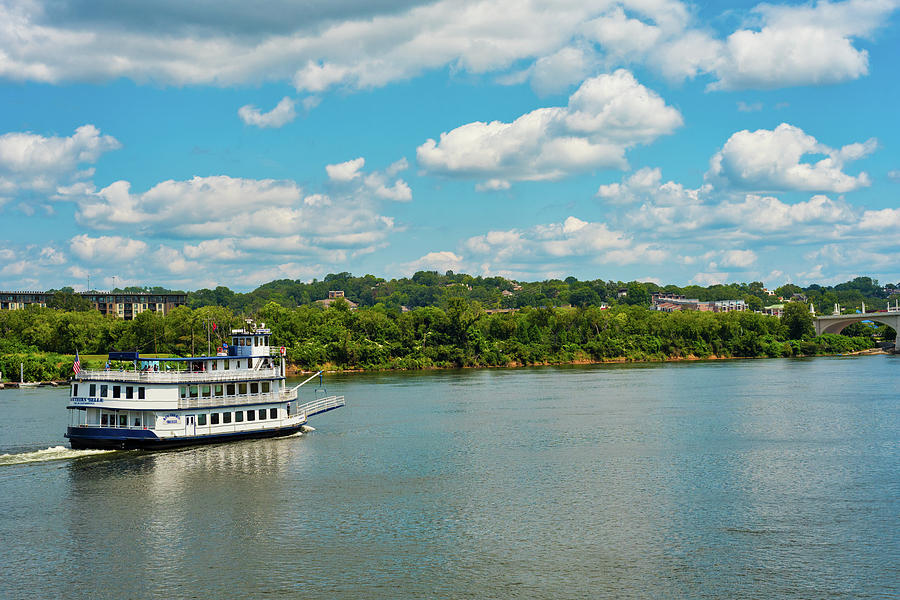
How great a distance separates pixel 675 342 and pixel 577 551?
527 feet

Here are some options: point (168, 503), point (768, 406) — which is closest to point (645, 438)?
point (768, 406)

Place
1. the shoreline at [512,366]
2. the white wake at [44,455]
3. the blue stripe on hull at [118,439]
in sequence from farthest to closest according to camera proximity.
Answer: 1. the shoreline at [512,366]
2. the blue stripe on hull at [118,439]
3. the white wake at [44,455]

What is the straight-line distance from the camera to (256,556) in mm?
39250

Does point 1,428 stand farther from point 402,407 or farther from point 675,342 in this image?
point 675,342

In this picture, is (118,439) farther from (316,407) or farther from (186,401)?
(316,407)

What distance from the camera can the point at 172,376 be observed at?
65.2 metres

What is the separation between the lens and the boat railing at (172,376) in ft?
208

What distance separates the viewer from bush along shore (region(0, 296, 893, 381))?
161500 mm

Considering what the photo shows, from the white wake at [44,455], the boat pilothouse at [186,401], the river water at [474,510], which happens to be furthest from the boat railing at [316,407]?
the white wake at [44,455]

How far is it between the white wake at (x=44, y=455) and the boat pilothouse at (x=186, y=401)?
84 cm

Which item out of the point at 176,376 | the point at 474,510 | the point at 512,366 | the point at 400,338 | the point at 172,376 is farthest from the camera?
the point at 400,338

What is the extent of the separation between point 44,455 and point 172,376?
10.5 m

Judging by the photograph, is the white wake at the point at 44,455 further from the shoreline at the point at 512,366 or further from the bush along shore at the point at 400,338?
the bush along shore at the point at 400,338

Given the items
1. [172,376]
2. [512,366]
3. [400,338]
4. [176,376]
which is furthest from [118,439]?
[512,366]
